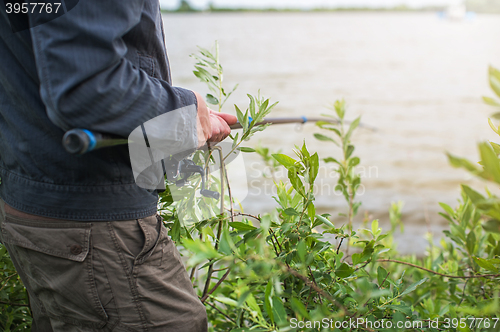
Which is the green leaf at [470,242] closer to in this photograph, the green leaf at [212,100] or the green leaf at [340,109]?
the green leaf at [340,109]

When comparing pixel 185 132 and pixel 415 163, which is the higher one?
pixel 185 132

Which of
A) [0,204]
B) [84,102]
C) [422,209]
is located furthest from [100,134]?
[422,209]

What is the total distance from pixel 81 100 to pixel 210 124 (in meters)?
0.46

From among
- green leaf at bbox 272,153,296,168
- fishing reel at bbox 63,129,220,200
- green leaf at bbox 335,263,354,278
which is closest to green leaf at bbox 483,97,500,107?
green leaf at bbox 272,153,296,168

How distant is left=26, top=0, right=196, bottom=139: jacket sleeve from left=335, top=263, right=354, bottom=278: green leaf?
0.85m

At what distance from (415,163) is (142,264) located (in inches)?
264

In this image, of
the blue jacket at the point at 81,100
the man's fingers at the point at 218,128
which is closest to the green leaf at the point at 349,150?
the man's fingers at the point at 218,128

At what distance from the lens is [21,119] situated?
47.9 inches

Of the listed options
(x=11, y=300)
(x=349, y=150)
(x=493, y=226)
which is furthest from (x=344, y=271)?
(x=11, y=300)

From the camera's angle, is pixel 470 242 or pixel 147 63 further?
pixel 470 242

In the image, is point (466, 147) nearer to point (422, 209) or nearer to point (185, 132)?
point (422, 209)

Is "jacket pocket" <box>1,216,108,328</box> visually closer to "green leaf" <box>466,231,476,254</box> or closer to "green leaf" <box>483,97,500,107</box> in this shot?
"green leaf" <box>483,97,500,107</box>

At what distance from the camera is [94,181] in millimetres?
1229

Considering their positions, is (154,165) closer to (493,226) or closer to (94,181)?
(94,181)
